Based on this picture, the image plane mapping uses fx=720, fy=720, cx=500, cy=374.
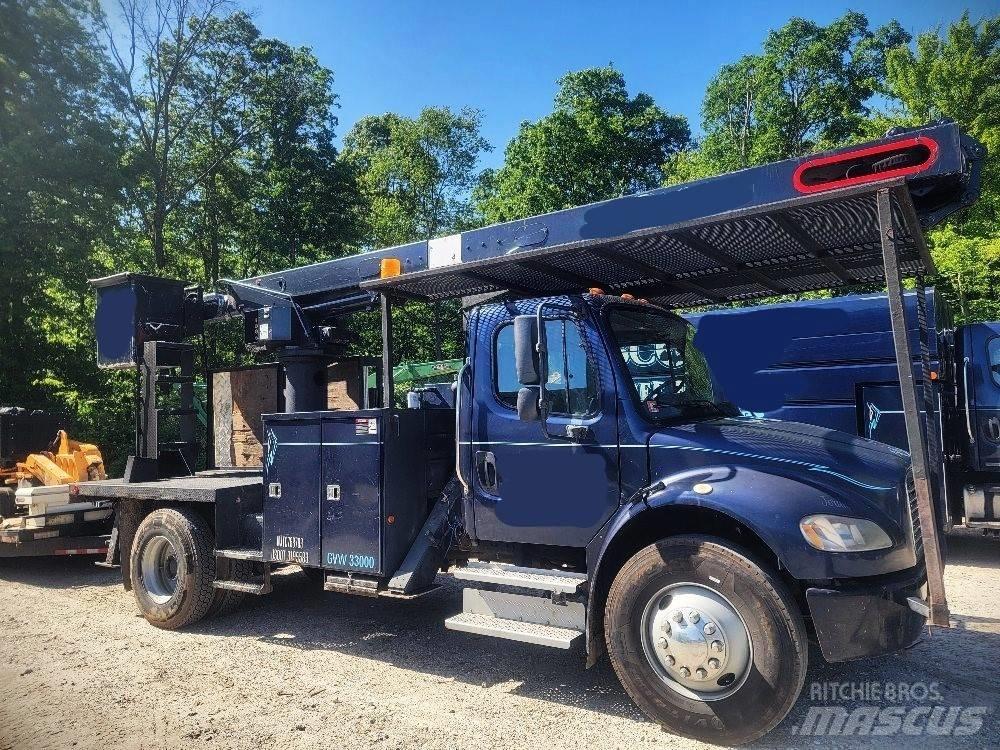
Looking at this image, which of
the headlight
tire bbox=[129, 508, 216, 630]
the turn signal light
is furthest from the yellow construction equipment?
the headlight

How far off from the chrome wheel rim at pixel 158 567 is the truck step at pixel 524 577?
331 cm

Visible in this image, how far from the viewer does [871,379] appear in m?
8.34

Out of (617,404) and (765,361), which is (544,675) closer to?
(617,404)

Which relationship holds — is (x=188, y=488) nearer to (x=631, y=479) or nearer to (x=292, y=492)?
(x=292, y=492)

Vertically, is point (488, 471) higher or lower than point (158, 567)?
higher

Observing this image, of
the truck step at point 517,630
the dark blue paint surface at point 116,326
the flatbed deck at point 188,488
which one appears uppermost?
the dark blue paint surface at point 116,326

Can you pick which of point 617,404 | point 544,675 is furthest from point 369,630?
point 617,404

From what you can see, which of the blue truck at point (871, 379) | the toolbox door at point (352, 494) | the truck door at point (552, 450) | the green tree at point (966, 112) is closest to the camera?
the truck door at point (552, 450)

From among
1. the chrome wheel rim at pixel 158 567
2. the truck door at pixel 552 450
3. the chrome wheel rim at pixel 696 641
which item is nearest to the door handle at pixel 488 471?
the truck door at pixel 552 450

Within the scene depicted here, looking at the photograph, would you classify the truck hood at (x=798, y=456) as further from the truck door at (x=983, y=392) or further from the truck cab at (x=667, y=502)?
the truck door at (x=983, y=392)

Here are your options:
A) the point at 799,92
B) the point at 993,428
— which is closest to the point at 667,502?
the point at 993,428

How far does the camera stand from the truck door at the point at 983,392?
27.4 ft

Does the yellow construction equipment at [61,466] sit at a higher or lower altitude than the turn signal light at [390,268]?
lower

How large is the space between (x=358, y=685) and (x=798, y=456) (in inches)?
126
